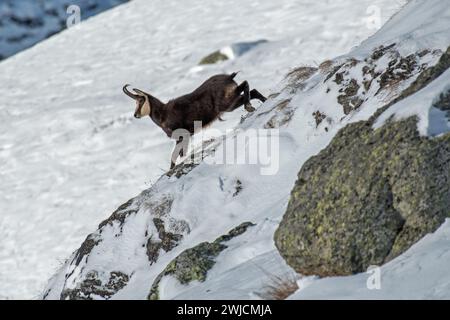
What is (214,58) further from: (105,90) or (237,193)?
(237,193)

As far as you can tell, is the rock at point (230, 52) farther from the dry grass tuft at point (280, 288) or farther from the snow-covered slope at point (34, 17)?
the dry grass tuft at point (280, 288)

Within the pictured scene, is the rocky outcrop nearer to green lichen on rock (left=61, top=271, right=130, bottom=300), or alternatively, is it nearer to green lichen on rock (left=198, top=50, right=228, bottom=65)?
green lichen on rock (left=61, top=271, right=130, bottom=300)

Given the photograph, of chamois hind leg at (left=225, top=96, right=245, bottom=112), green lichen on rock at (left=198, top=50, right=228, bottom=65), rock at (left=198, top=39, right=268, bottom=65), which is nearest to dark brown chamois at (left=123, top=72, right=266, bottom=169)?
chamois hind leg at (left=225, top=96, right=245, bottom=112)

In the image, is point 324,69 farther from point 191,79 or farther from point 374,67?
point 191,79

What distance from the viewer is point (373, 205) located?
201 inches

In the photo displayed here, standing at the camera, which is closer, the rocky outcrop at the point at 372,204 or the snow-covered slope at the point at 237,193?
the rocky outcrop at the point at 372,204

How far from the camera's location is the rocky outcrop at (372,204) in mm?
5027

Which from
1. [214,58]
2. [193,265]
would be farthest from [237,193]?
[214,58]

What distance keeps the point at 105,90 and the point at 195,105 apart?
11.5m

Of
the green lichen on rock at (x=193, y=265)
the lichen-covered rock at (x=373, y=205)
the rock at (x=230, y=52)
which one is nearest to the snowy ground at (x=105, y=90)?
the rock at (x=230, y=52)

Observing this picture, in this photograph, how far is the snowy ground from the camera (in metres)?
15.2

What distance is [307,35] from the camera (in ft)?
71.0
